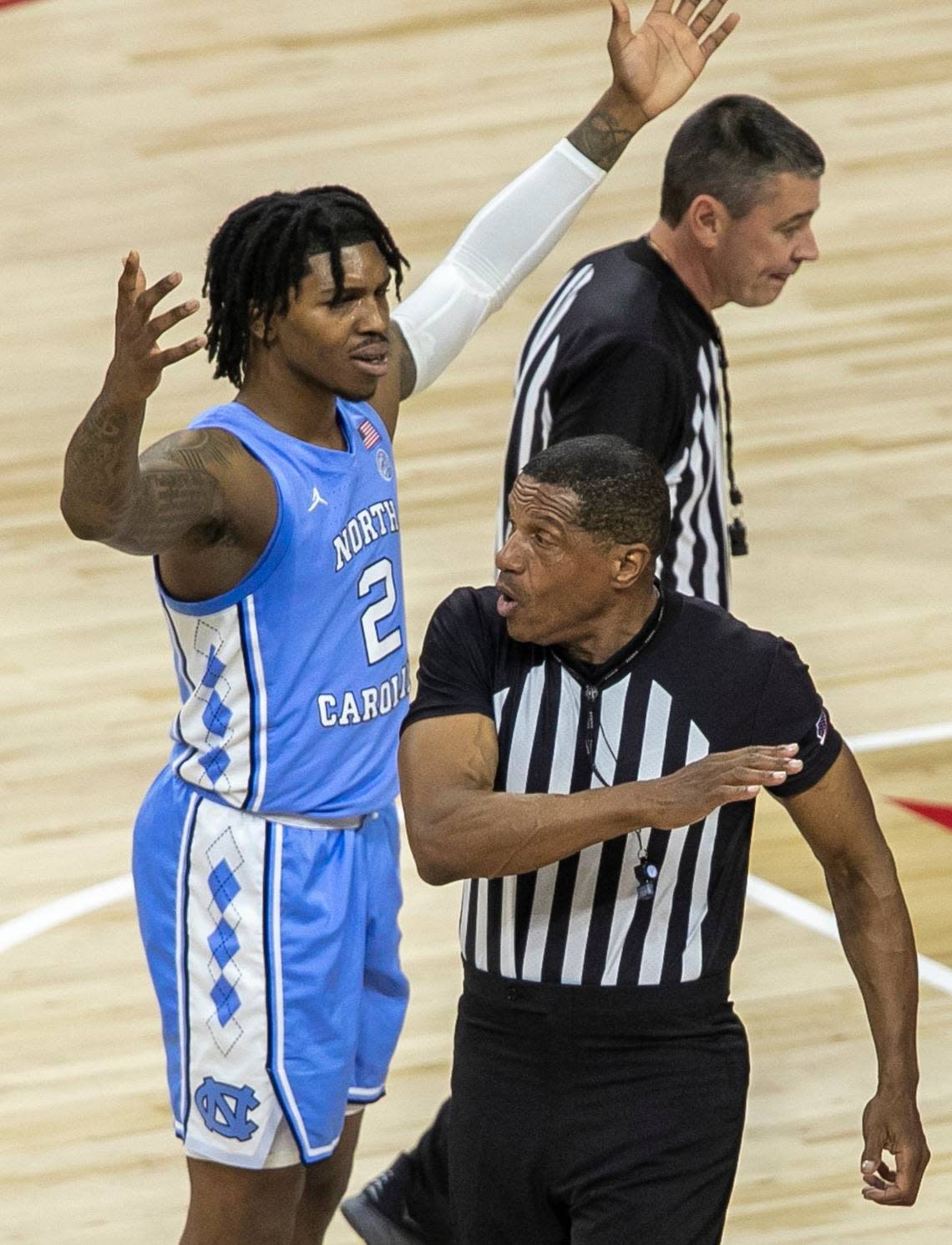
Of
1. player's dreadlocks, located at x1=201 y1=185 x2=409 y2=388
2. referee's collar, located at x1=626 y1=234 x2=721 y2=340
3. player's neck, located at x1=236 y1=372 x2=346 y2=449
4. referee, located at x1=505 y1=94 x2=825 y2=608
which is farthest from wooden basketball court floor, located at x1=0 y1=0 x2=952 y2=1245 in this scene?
player's dreadlocks, located at x1=201 y1=185 x2=409 y2=388

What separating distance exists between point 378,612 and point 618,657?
2.04 ft

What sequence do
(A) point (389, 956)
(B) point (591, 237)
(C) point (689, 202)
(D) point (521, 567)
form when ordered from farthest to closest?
1. (B) point (591, 237)
2. (C) point (689, 202)
3. (A) point (389, 956)
4. (D) point (521, 567)

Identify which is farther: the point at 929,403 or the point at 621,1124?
the point at 929,403

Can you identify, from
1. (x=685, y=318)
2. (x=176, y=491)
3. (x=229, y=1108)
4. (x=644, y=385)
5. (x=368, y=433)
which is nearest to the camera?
(x=176, y=491)

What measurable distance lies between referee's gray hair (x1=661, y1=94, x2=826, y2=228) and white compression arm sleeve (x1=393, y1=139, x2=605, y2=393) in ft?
0.53

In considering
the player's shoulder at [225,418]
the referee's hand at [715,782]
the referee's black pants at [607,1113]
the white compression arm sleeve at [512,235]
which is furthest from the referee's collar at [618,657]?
the white compression arm sleeve at [512,235]

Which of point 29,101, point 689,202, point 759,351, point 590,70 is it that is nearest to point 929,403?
point 759,351

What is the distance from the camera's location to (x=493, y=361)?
8.20m

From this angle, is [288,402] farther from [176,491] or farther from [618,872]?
[618,872]

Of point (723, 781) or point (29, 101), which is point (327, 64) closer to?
point (29, 101)

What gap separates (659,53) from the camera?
4.58 metres

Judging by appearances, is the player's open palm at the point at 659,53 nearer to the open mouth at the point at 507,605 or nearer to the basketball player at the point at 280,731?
the basketball player at the point at 280,731

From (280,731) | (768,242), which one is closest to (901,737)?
(768,242)

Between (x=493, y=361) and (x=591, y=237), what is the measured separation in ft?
2.88
